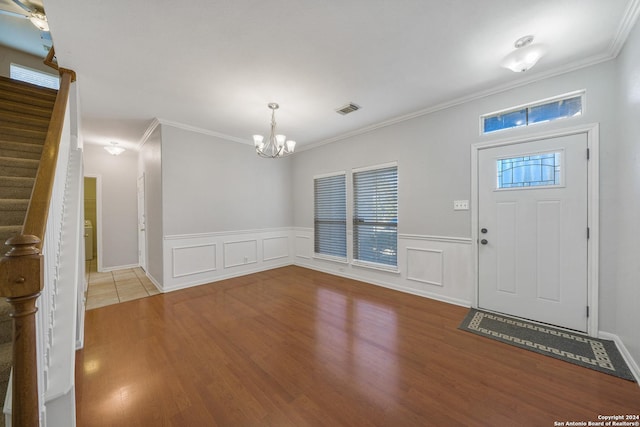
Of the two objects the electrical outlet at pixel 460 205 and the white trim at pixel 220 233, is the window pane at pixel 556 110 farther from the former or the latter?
the white trim at pixel 220 233

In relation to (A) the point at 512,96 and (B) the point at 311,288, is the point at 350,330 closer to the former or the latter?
(B) the point at 311,288

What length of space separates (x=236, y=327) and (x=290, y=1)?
120 inches

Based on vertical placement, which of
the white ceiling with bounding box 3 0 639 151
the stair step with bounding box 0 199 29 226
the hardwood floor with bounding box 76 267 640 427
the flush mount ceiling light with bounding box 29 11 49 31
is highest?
the flush mount ceiling light with bounding box 29 11 49 31

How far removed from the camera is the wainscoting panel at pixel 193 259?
3.91 metres

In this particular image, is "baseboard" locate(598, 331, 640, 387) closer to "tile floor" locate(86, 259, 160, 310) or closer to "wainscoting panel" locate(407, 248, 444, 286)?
"wainscoting panel" locate(407, 248, 444, 286)

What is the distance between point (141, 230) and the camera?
5160mm

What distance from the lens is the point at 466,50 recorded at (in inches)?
87.0

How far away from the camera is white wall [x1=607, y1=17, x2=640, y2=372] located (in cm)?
183

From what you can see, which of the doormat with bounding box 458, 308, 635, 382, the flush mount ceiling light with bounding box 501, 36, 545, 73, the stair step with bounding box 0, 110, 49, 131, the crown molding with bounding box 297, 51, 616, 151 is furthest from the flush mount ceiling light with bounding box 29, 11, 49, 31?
the doormat with bounding box 458, 308, 635, 382

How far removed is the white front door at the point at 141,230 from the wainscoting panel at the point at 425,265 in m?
5.05

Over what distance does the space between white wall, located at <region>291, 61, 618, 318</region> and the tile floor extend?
3.59m

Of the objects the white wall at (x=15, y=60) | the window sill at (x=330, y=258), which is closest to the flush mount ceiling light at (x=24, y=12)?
the white wall at (x=15, y=60)

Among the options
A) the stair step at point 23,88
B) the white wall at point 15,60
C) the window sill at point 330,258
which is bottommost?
the window sill at point 330,258

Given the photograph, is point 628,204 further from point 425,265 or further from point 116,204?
point 116,204
